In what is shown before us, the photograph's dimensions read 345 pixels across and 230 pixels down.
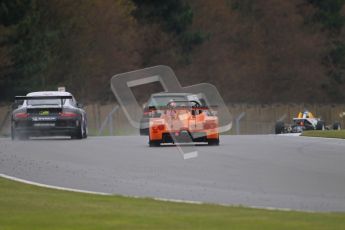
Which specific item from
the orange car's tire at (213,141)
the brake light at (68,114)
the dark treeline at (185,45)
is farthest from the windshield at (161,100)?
the dark treeline at (185,45)

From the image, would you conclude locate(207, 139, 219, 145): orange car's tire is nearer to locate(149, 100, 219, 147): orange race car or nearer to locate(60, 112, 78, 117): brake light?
locate(149, 100, 219, 147): orange race car

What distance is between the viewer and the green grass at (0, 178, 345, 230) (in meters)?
10.1

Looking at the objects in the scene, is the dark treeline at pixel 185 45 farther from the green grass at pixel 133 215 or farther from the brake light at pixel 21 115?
the green grass at pixel 133 215

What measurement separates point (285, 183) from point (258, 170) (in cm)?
227

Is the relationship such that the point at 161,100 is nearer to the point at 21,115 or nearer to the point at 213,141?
the point at 21,115

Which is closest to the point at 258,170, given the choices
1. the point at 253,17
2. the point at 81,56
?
the point at 81,56

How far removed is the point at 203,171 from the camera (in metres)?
17.4

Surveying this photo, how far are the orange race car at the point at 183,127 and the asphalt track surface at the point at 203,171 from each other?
543 mm

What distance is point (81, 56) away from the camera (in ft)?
206

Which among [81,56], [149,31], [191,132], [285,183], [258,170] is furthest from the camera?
[149,31]

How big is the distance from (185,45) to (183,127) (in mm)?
50648

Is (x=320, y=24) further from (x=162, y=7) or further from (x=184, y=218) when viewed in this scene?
(x=184, y=218)

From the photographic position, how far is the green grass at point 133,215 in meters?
10.1

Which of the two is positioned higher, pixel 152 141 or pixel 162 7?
pixel 162 7
